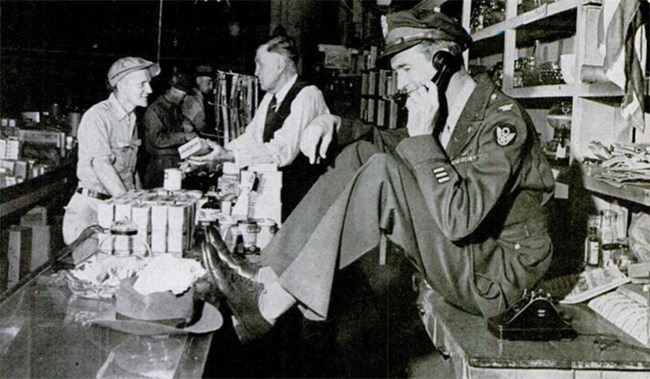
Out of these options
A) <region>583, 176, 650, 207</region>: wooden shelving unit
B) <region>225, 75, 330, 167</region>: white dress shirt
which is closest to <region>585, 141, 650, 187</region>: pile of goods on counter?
<region>583, 176, 650, 207</region>: wooden shelving unit

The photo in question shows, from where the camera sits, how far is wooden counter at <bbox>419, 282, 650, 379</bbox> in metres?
1.68

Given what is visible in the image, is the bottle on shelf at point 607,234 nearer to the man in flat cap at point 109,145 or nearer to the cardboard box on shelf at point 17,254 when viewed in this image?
the man in flat cap at point 109,145

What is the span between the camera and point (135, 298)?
5.48 feet

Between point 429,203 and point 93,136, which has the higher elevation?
point 93,136

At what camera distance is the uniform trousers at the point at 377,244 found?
1837mm

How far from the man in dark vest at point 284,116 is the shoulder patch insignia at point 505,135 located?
6.45 feet

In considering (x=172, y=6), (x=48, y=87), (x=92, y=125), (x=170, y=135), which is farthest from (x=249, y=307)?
(x=172, y=6)

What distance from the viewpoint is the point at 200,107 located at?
612 cm

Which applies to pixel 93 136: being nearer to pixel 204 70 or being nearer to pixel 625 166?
pixel 625 166

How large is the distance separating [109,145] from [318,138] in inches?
70.4

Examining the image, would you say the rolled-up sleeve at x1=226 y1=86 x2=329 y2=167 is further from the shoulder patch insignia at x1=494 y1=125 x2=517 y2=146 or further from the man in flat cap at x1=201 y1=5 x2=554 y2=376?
the shoulder patch insignia at x1=494 y1=125 x2=517 y2=146

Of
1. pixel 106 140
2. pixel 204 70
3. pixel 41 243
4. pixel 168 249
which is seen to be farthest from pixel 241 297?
pixel 204 70

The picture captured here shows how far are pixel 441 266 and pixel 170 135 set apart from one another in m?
3.86

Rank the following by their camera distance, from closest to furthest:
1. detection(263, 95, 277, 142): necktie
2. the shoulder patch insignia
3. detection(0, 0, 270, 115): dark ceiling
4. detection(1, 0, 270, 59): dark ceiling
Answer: the shoulder patch insignia → detection(263, 95, 277, 142): necktie → detection(0, 0, 270, 115): dark ceiling → detection(1, 0, 270, 59): dark ceiling
